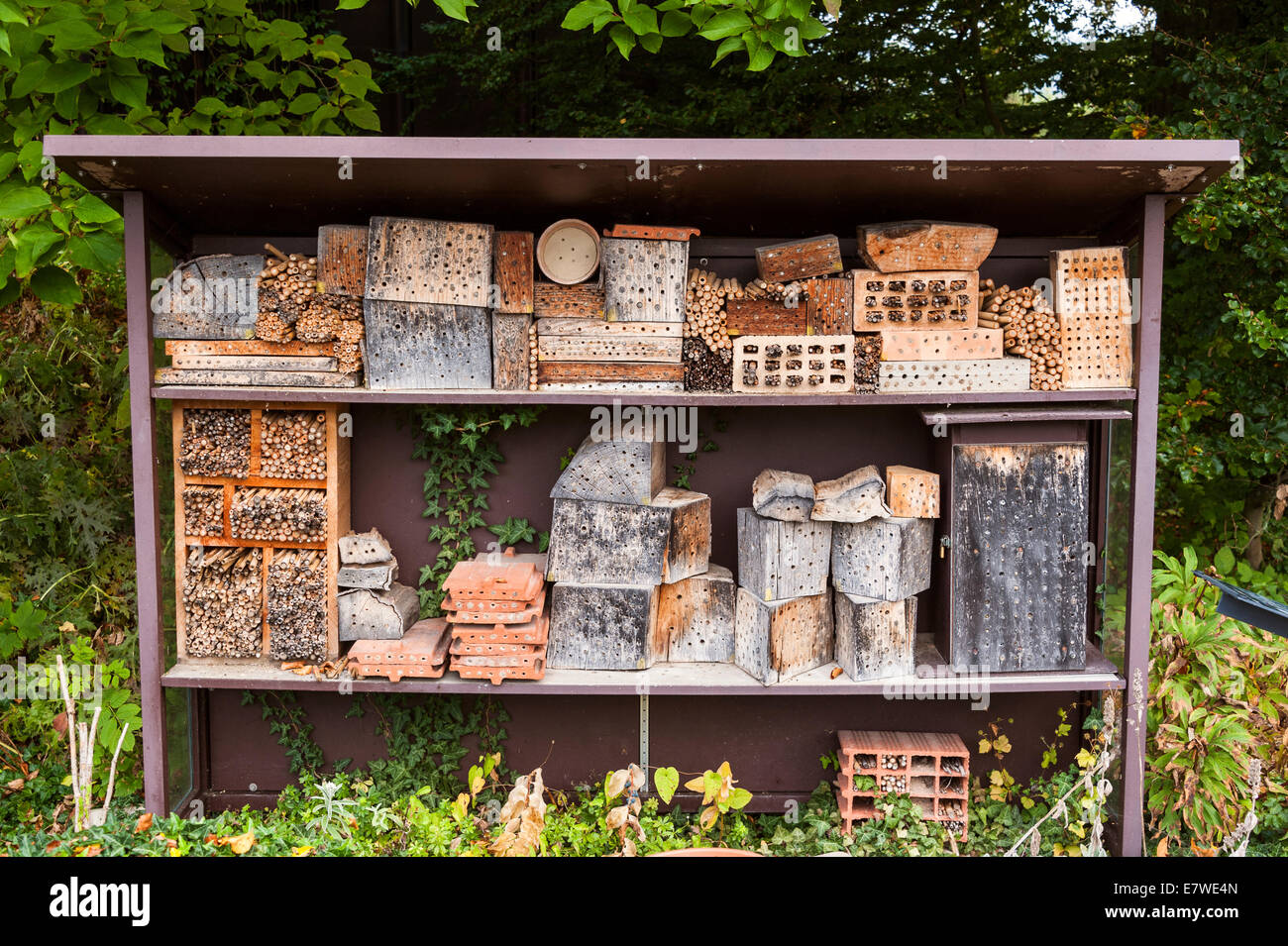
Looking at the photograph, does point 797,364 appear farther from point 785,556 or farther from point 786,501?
point 785,556

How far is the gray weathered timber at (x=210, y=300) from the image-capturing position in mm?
3219

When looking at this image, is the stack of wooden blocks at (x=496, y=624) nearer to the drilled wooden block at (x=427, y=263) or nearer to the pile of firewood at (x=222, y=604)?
the pile of firewood at (x=222, y=604)

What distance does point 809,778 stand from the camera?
3.82m

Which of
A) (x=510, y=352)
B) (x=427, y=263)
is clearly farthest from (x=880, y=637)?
(x=427, y=263)

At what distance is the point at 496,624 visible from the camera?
324cm

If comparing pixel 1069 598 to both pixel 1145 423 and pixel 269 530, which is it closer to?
pixel 1145 423

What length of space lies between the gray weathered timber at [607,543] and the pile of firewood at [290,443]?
1006 mm

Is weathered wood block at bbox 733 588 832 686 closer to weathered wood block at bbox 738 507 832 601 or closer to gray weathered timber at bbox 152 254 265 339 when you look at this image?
weathered wood block at bbox 738 507 832 601

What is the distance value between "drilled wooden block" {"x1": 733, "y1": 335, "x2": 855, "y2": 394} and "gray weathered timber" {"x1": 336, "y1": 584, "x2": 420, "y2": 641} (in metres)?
1.67

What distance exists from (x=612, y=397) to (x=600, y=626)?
3.03 ft

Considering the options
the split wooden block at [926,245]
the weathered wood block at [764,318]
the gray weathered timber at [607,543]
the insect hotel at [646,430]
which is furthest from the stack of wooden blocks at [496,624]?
the split wooden block at [926,245]

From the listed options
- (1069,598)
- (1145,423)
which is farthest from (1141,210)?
(1069,598)

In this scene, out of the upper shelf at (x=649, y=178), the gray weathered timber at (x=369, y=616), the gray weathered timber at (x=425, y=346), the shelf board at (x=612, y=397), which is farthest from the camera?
the gray weathered timber at (x=369, y=616)

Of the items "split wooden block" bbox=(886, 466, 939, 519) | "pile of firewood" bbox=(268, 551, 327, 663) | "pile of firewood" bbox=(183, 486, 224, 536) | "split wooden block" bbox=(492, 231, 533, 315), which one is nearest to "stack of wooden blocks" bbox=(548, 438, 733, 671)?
"split wooden block" bbox=(492, 231, 533, 315)
